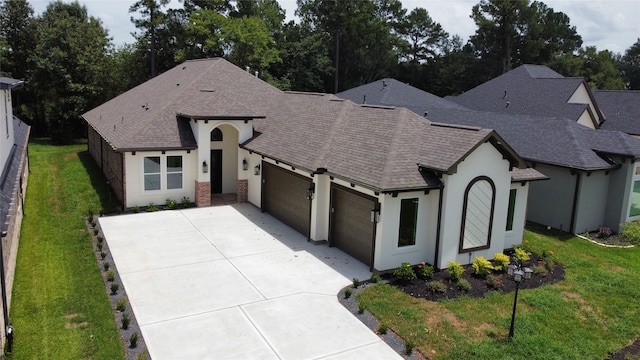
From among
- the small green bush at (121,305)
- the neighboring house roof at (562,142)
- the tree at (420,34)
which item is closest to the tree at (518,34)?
the tree at (420,34)

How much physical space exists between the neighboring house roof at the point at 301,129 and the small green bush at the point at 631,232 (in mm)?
6947

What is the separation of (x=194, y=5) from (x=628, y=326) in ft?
141

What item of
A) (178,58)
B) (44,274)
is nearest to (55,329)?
(44,274)

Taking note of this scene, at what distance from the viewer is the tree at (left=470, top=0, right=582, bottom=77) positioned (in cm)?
5562

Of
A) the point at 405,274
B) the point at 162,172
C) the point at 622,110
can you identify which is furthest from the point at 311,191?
the point at 622,110

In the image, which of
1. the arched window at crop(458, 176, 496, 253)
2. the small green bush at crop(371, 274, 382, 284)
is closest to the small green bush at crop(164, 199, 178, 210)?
the small green bush at crop(371, 274, 382, 284)

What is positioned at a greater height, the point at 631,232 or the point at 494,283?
the point at 631,232

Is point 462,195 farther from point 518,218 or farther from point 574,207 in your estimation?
point 574,207

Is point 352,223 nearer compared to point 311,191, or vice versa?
point 352,223

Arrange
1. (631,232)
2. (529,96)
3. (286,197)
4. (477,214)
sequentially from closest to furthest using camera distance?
(477,214) → (631,232) → (286,197) → (529,96)

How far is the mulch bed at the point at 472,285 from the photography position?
12023 millimetres

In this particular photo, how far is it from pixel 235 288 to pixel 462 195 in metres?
6.51

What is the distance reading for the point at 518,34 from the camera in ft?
188

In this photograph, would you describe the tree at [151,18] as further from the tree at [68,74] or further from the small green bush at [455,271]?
the small green bush at [455,271]
